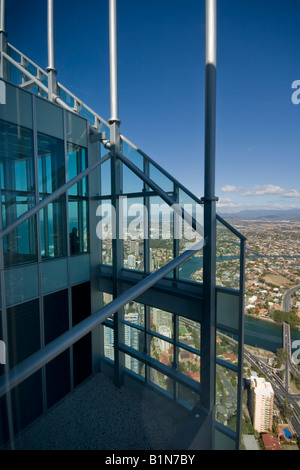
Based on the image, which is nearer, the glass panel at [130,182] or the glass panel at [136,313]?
the glass panel at [130,182]

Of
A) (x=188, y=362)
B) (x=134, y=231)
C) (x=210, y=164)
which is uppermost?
(x=210, y=164)

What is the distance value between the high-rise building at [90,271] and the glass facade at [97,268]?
1.0 inches

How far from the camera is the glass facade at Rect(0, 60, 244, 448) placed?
3.81 m

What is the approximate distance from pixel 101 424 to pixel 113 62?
23.9 feet

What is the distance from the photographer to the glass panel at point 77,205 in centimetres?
574

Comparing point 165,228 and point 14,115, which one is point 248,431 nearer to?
point 165,228

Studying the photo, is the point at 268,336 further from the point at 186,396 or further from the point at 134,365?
the point at 134,365

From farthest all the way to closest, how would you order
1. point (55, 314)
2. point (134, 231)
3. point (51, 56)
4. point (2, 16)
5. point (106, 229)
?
point (2, 16), point (51, 56), point (106, 229), point (134, 231), point (55, 314)

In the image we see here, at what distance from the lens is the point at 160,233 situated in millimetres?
5184

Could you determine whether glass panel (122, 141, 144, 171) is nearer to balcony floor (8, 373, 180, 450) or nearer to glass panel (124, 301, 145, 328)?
glass panel (124, 301, 145, 328)

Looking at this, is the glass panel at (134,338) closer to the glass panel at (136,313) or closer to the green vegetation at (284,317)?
the glass panel at (136,313)

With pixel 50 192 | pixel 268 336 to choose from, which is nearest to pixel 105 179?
pixel 50 192

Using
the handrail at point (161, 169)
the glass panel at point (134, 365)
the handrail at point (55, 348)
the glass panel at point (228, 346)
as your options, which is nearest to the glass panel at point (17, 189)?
the handrail at point (161, 169)
